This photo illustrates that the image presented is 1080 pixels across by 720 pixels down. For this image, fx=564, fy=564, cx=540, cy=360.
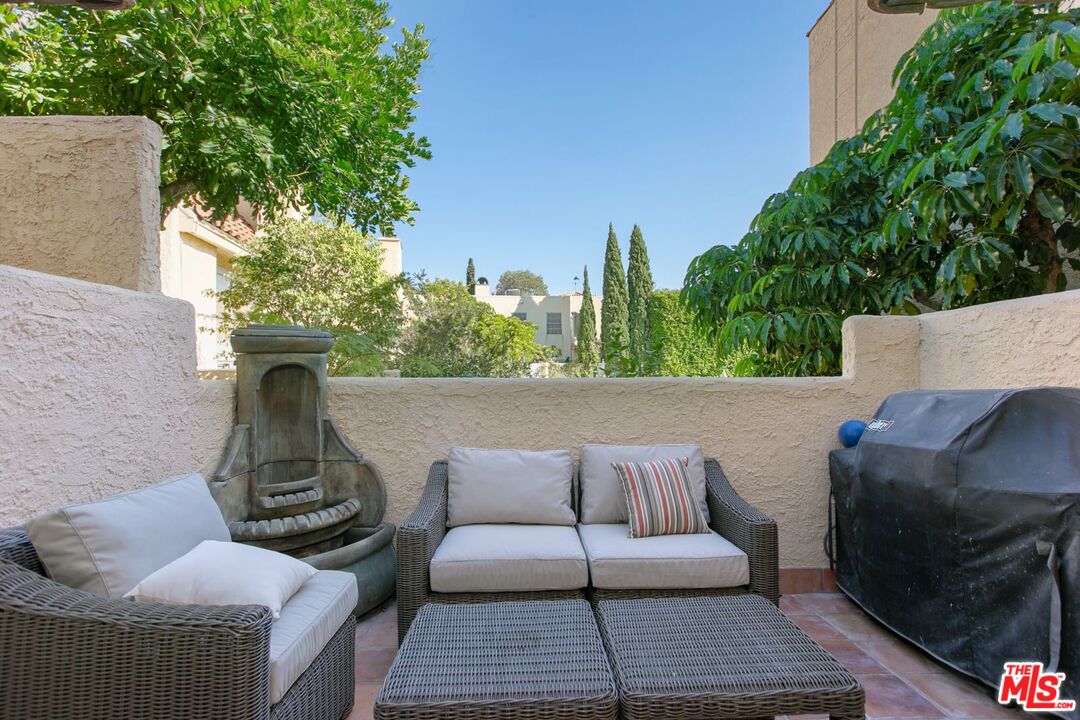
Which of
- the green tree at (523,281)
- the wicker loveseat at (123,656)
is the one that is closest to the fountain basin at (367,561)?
the wicker loveseat at (123,656)

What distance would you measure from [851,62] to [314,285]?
888 centimetres

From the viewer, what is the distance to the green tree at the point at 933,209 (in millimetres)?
2824

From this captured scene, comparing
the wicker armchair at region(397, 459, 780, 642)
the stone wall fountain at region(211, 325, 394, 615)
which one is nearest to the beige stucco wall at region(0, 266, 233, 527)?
the stone wall fountain at region(211, 325, 394, 615)

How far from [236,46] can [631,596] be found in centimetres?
511

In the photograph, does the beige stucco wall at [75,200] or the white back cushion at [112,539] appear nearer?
the white back cushion at [112,539]

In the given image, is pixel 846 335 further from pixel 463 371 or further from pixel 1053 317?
pixel 463 371

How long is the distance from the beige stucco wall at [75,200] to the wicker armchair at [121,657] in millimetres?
1835

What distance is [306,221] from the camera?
9617 millimetres

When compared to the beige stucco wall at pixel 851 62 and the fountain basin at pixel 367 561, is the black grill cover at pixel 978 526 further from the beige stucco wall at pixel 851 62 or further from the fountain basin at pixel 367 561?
the beige stucco wall at pixel 851 62

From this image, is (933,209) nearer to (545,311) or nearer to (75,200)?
(75,200)

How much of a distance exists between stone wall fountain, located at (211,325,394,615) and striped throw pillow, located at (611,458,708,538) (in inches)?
54.2

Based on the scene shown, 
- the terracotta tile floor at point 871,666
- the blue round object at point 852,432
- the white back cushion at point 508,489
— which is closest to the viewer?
the terracotta tile floor at point 871,666

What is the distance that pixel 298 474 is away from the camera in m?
3.23

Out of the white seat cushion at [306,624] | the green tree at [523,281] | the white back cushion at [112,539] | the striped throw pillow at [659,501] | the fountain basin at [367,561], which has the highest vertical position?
the green tree at [523,281]
